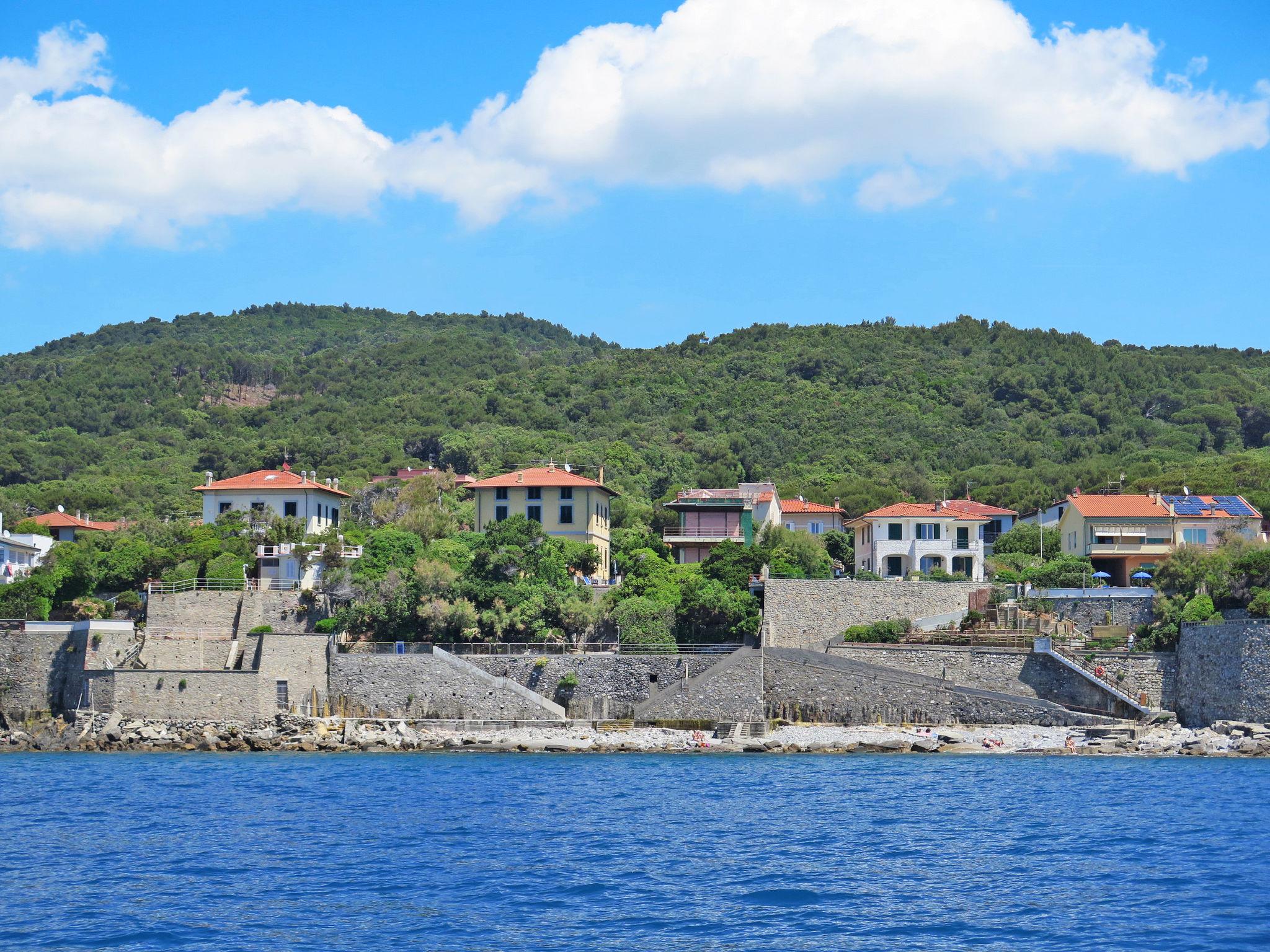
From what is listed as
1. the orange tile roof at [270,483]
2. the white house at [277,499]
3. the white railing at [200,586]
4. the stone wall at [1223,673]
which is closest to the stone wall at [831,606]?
the stone wall at [1223,673]

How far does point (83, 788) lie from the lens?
35219mm

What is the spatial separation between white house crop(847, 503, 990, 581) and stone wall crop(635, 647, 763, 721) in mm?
12106

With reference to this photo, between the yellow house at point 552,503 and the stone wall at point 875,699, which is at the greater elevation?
the yellow house at point 552,503

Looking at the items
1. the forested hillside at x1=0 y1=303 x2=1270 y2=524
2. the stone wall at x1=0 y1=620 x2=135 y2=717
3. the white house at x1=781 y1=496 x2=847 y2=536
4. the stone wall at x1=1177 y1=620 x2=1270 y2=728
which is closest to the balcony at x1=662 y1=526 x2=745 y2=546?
the forested hillside at x1=0 y1=303 x2=1270 y2=524

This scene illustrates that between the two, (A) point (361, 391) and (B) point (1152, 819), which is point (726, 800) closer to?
(B) point (1152, 819)

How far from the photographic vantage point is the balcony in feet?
192

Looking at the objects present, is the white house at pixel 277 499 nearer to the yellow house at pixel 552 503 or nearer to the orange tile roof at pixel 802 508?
the yellow house at pixel 552 503

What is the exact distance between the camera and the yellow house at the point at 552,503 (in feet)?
191

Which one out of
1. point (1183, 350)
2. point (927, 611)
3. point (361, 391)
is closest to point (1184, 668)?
point (927, 611)

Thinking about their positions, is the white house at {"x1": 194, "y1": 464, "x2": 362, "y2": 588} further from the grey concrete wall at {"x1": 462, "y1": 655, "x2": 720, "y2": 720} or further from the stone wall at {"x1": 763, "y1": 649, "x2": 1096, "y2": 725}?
the stone wall at {"x1": 763, "y1": 649, "x2": 1096, "y2": 725}

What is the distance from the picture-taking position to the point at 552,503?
58.6 meters

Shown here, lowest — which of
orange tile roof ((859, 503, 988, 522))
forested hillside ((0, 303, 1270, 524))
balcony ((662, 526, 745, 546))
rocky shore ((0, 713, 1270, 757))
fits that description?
rocky shore ((0, 713, 1270, 757))

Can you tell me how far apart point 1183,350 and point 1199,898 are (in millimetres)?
105695

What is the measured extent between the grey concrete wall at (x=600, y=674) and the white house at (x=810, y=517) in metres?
19.0
